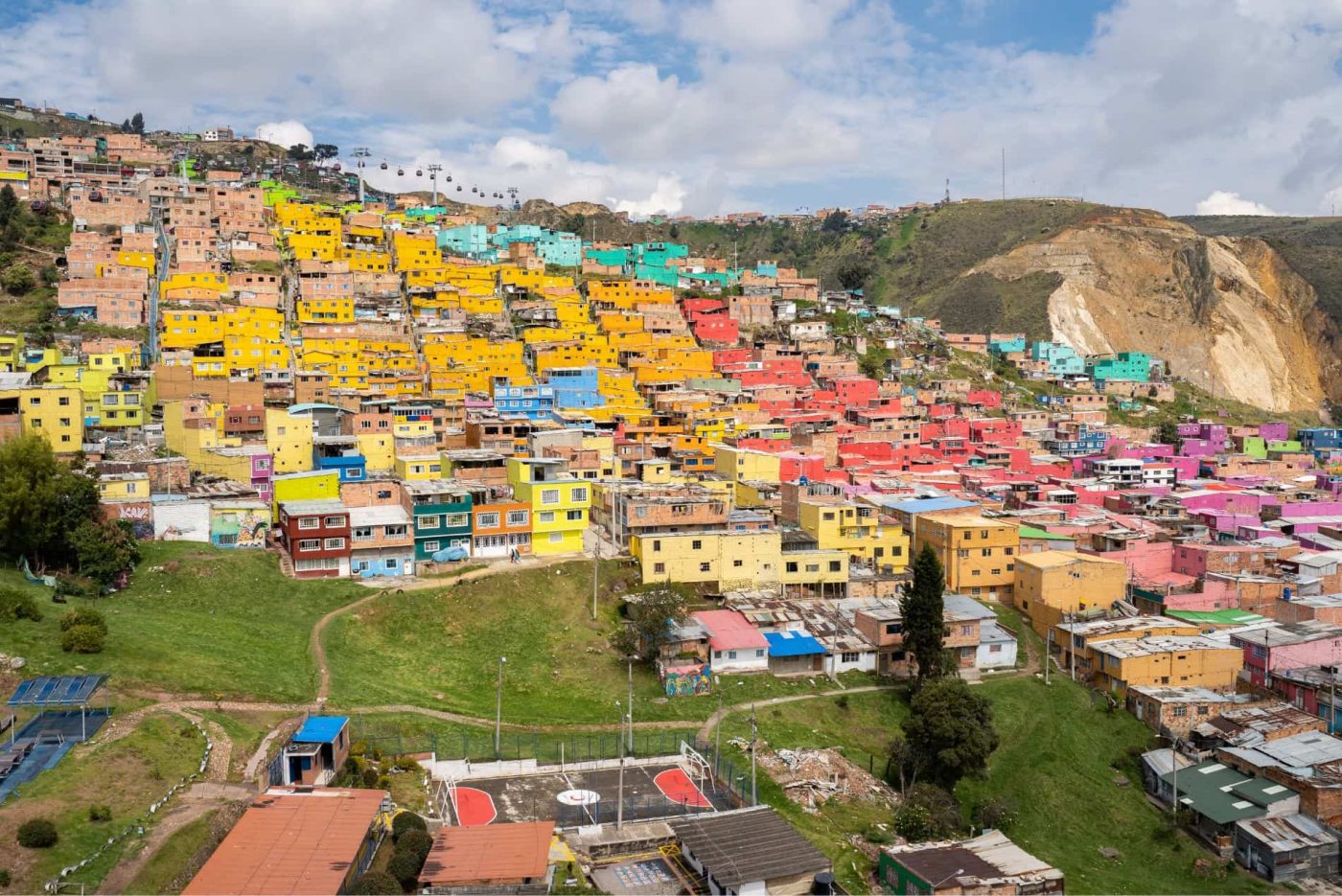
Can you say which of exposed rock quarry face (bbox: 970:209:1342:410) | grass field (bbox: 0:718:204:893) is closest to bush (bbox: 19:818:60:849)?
grass field (bbox: 0:718:204:893)

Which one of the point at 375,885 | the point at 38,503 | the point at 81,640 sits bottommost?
the point at 375,885

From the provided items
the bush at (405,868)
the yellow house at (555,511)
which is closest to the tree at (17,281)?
the yellow house at (555,511)

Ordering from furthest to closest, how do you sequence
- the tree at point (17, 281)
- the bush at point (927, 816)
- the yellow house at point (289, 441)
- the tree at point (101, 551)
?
1. the tree at point (17, 281)
2. the yellow house at point (289, 441)
3. the tree at point (101, 551)
4. the bush at point (927, 816)

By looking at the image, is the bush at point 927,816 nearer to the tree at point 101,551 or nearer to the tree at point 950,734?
the tree at point 950,734

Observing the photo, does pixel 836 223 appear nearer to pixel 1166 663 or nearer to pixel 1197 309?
pixel 1197 309

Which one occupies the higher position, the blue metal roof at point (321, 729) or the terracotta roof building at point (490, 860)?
the blue metal roof at point (321, 729)

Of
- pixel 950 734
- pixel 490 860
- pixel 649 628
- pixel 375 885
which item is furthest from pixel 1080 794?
pixel 375 885

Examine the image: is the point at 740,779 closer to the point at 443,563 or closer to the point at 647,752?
the point at 647,752
